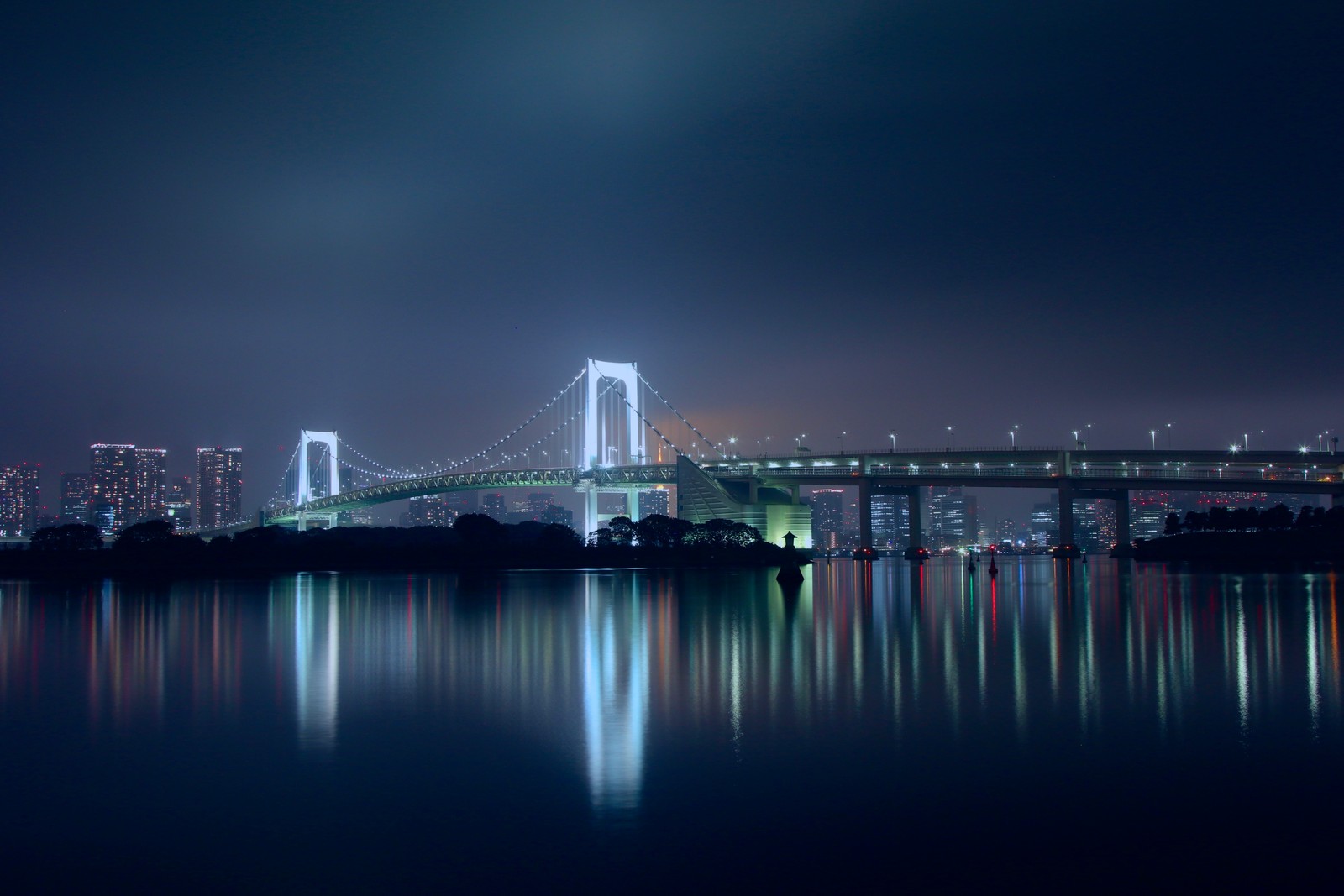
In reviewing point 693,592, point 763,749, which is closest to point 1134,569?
point 693,592

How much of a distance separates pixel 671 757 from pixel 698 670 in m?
4.10

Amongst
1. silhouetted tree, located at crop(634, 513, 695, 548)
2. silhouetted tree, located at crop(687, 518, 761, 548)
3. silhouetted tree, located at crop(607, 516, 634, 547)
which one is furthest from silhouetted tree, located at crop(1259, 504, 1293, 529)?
silhouetted tree, located at crop(607, 516, 634, 547)

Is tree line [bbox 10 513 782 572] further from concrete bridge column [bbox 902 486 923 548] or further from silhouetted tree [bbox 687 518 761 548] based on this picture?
concrete bridge column [bbox 902 486 923 548]

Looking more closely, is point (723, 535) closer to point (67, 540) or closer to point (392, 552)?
point (392, 552)

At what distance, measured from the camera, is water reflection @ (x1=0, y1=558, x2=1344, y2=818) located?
749cm

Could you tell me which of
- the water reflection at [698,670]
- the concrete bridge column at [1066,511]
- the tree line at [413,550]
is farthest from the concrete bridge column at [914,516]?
the water reflection at [698,670]

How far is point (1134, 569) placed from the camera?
39469 millimetres

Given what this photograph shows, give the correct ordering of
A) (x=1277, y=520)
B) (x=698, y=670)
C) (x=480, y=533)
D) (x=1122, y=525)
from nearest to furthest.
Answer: (x=698, y=670), (x=480, y=533), (x=1277, y=520), (x=1122, y=525)

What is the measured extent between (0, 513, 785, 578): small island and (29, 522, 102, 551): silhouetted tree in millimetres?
35

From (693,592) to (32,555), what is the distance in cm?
2857

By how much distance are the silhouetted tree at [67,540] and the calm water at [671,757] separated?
29.1 m

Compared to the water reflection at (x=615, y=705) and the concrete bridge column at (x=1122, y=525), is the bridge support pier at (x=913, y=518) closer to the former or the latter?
the concrete bridge column at (x=1122, y=525)

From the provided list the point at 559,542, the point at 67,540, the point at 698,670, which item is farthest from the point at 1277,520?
the point at 67,540

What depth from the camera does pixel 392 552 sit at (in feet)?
136
